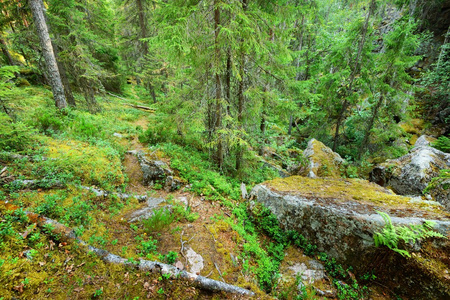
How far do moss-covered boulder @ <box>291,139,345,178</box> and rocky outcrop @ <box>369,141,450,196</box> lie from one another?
226 centimetres

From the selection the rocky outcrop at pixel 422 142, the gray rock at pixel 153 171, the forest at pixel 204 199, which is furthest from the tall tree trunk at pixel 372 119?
the gray rock at pixel 153 171

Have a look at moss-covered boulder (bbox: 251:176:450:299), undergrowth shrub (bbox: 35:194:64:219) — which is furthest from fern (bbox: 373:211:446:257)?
undergrowth shrub (bbox: 35:194:64:219)

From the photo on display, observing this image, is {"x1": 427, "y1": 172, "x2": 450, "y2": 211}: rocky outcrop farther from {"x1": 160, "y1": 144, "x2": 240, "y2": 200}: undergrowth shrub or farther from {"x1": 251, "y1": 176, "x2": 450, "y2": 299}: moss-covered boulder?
{"x1": 160, "y1": 144, "x2": 240, "y2": 200}: undergrowth shrub

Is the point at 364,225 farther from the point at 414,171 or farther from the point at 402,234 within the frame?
the point at 414,171

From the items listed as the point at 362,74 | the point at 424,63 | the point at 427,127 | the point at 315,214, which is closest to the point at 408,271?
the point at 315,214

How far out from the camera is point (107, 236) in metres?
3.87

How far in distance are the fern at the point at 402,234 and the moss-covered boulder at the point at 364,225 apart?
0.54 feet

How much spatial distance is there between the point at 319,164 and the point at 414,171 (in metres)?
3.83

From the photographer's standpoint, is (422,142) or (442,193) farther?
(422,142)

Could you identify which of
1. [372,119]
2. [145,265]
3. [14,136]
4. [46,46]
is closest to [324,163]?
[372,119]

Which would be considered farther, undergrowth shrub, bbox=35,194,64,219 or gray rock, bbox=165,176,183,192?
gray rock, bbox=165,176,183,192

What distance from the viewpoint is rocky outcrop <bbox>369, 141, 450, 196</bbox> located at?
7848 millimetres

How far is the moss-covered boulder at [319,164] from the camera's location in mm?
9872

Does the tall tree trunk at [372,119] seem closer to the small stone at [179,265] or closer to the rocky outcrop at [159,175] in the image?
the rocky outcrop at [159,175]
